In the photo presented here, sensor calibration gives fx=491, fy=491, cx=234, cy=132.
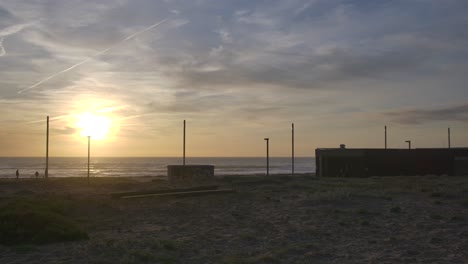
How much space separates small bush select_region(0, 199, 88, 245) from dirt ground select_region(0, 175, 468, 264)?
1.40ft

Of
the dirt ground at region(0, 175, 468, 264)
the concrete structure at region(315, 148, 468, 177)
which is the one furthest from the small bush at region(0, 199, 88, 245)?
the concrete structure at region(315, 148, 468, 177)

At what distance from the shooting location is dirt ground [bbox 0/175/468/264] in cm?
1098

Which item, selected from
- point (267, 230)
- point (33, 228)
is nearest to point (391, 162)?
point (267, 230)

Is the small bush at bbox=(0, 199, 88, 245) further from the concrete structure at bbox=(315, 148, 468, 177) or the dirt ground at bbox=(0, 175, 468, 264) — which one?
the concrete structure at bbox=(315, 148, 468, 177)

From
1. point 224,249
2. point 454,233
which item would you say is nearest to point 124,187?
point 224,249

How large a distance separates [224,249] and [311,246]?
211cm

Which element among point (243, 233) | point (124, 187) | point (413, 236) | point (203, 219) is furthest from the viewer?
point (124, 187)

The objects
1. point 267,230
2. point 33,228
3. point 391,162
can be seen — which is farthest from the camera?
point 391,162

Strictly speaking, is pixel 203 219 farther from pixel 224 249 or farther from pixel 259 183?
pixel 259 183

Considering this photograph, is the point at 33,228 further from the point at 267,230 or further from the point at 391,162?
the point at 391,162

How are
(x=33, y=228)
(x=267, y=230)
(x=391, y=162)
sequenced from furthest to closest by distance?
(x=391, y=162) < (x=267, y=230) < (x=33, y=228)

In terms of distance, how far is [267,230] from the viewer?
14297 mm

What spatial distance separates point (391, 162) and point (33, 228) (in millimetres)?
34940

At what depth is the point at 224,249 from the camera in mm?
11852
